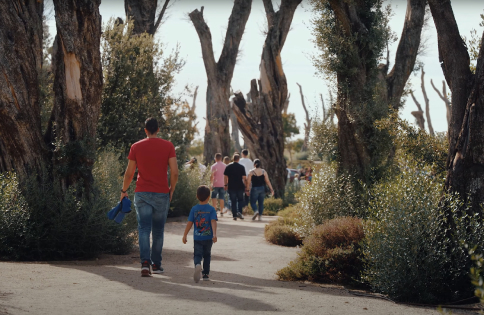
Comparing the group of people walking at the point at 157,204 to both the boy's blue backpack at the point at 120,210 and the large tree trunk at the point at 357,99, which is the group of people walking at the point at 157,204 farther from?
the large tree trunk at the point at 357,99

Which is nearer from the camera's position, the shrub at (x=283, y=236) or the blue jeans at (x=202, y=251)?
the blue jeans at (x=202, y=251)

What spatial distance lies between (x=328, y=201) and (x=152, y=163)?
15.1 feet

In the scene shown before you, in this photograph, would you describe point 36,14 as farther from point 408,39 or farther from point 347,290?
point 408,39

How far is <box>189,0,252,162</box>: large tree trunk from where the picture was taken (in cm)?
2647

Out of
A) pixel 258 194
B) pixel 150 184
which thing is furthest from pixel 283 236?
pixel 258 194

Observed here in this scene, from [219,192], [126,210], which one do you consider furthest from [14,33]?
[219,192]

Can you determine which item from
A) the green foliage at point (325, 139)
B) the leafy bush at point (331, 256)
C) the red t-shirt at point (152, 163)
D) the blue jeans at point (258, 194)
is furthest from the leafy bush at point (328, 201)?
the blue jeans at point (258, 194)

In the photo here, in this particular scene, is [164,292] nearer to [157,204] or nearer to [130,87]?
[157,204]

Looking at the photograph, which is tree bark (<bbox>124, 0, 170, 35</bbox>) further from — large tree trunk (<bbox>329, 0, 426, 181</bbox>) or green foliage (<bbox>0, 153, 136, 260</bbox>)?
green foliage (<bbox>0, 153, 136, 260</bbox>)

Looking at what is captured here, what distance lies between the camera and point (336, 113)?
13008 mm

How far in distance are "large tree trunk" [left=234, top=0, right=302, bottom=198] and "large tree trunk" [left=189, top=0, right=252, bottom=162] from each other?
159 centimetres

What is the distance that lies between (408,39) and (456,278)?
11442 millimetres

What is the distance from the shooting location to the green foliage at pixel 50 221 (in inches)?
370

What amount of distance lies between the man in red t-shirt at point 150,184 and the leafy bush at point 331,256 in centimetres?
208
